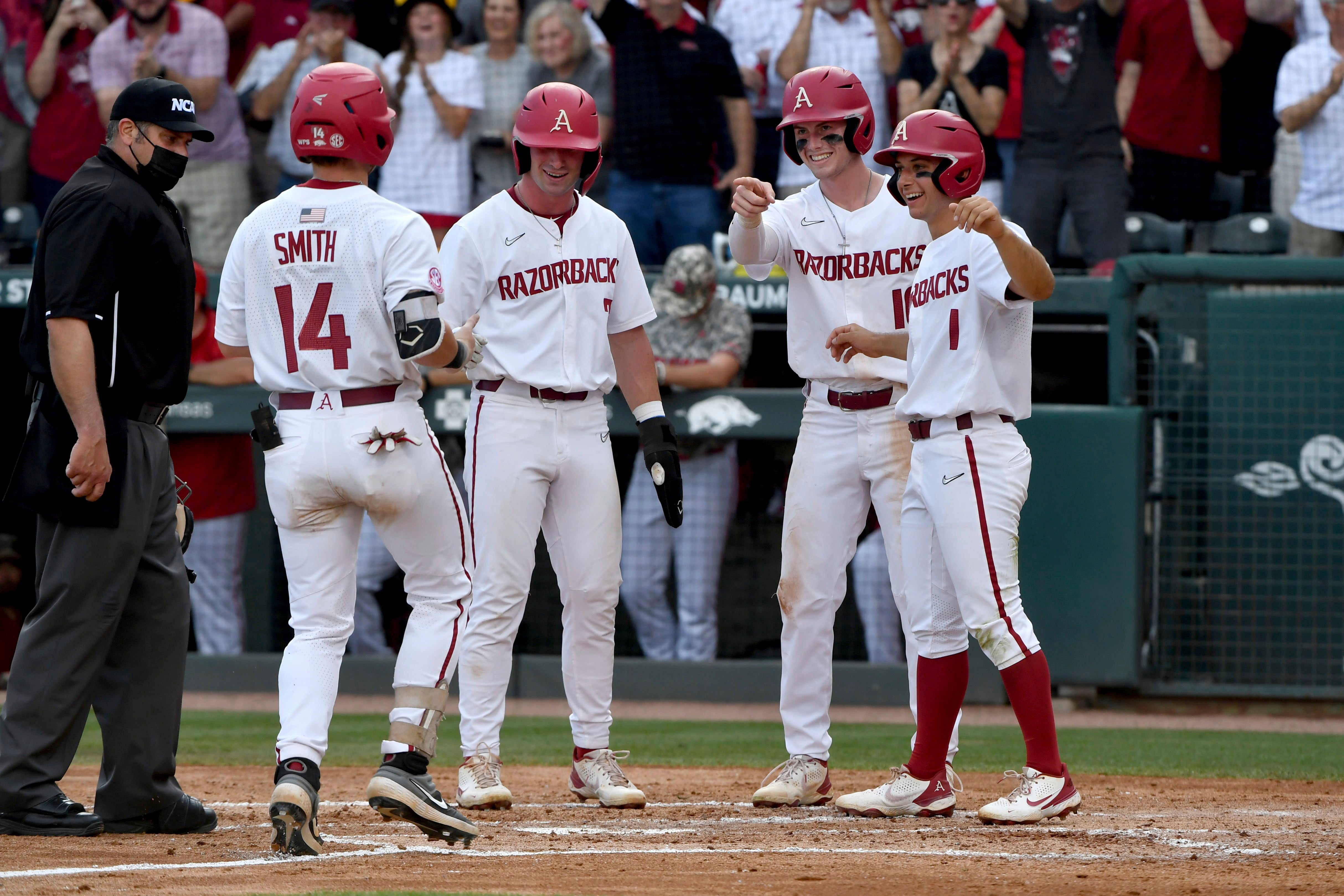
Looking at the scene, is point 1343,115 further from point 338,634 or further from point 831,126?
point 338,634

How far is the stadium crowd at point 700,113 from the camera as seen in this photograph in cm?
912

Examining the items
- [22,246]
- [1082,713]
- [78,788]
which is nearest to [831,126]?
[78,788]

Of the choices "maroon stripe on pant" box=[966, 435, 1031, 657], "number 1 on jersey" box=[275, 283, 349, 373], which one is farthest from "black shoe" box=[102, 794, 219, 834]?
"maroon stripe on pant" box=[966, 435, 1031, 657]

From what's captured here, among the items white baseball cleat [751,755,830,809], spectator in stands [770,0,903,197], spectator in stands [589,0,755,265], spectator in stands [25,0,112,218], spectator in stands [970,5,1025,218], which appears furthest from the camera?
spectator in stands [25,0,112,218]

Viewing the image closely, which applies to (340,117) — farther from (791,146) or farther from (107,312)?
(791,146)

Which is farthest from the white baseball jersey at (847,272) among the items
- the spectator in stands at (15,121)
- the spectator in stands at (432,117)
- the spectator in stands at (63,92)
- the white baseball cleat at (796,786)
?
the spectator in stands at (15,121)

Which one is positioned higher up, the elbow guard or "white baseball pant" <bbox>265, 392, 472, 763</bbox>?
the elbow guard

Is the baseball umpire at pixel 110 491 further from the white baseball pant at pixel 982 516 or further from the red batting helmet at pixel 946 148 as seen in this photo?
the white baseball pant at pixel 982 516

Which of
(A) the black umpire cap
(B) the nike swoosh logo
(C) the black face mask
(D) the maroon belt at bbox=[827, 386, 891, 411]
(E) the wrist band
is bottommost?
(B) the nike swoosh logo

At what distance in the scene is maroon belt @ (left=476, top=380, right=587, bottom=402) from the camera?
209 inches

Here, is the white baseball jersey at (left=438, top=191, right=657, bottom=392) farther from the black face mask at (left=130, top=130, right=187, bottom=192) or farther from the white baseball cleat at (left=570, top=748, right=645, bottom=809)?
the white baseball cleat at (left=570, top=748, right=645, bottom=809)

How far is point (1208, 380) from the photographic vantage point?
332 inches

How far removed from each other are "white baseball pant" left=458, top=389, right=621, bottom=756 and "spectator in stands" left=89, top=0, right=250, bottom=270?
17.9 ft

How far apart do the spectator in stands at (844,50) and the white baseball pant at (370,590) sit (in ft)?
10.2
